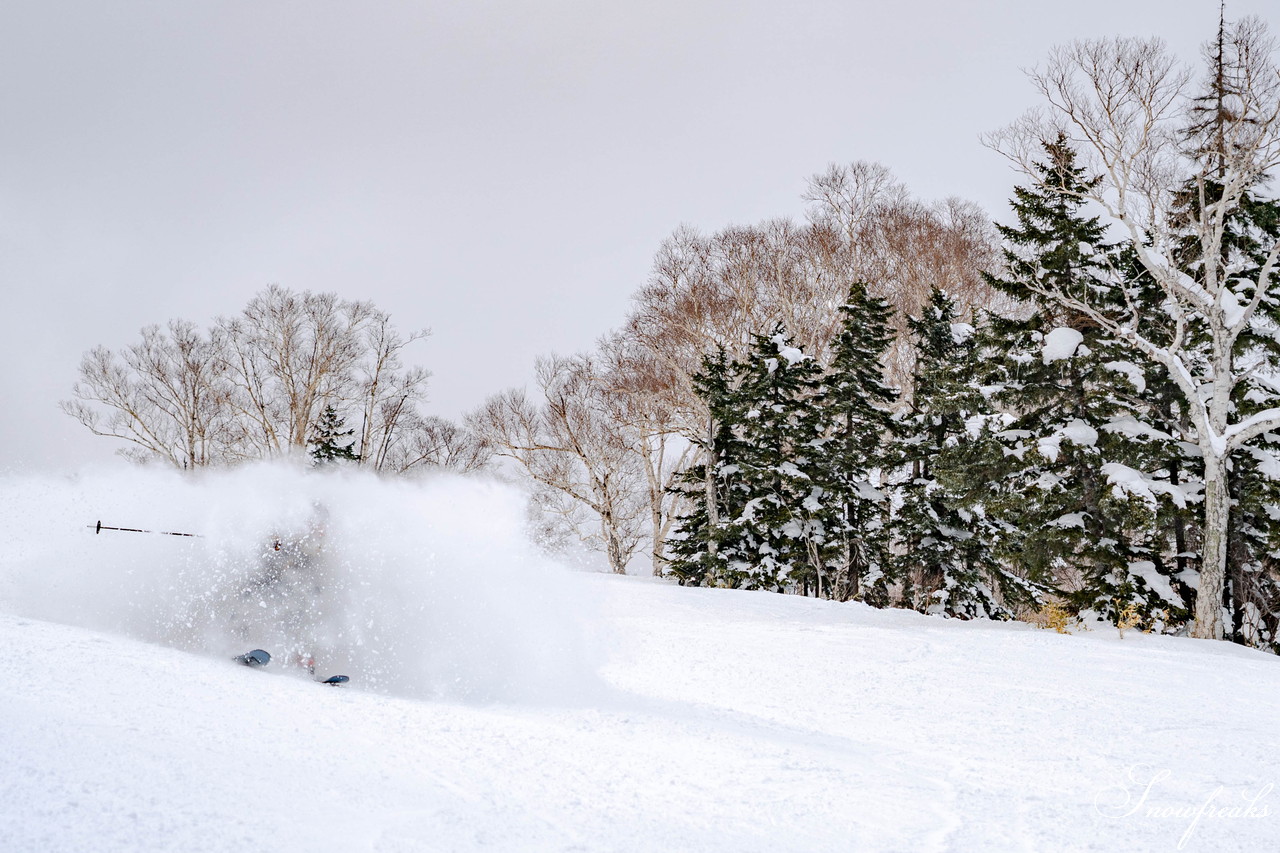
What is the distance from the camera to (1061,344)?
13328mm

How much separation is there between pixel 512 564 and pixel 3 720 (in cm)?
535

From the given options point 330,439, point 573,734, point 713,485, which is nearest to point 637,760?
point 573,734

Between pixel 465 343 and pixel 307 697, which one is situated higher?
pixel 465 343

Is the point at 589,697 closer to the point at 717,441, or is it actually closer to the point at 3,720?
the point at 3,720

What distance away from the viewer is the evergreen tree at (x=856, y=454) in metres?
18.2

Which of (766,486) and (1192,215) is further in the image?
(766,486)

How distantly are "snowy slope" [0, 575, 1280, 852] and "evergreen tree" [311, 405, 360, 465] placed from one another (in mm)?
22574

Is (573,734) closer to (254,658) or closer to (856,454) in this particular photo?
(254,658)

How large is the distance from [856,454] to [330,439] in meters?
19.4

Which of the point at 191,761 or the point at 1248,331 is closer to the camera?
the point at 191,761

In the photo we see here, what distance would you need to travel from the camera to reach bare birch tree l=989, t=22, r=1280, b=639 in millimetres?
11836

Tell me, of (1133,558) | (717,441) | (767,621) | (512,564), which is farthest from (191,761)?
(717,441)

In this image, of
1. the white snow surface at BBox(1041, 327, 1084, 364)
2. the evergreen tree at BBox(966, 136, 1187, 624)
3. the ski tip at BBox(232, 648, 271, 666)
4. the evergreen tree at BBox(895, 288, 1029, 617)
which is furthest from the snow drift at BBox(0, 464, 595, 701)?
the evergreen tree at BBox(895, 288, 1029, 617)

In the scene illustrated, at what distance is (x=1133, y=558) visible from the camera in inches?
516
